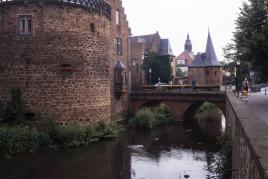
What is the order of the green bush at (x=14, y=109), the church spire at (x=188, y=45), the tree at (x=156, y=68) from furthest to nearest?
the church spire at (x=188, y=45) < the tree at (x=156, y=68) < the green bush at (x=14, y=109)

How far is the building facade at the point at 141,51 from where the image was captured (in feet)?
144

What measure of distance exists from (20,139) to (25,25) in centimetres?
659

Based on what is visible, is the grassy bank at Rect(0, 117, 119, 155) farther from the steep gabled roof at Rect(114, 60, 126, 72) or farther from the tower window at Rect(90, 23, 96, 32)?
the steep gabled roof at Rect(114, 60, 126, 72)

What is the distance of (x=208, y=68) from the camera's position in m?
45.3

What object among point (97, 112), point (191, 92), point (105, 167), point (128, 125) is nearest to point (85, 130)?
point (97, 112)

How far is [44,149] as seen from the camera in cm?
1873

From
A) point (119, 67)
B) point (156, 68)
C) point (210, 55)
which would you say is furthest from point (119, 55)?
point (210, 55)

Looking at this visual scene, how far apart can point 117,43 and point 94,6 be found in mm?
9708

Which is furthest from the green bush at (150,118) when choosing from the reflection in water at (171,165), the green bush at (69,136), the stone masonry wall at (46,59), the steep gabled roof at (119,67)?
the green bush at (69,136)

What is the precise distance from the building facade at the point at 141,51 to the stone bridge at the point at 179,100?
645 cm

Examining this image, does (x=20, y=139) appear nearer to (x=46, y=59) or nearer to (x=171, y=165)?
(x=46, y=59)

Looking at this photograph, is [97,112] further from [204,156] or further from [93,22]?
[204,156]

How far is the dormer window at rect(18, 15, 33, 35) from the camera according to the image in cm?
2023

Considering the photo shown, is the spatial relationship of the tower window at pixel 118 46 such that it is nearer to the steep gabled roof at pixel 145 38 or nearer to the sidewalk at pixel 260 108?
the sidewalk at pixel 260 108
